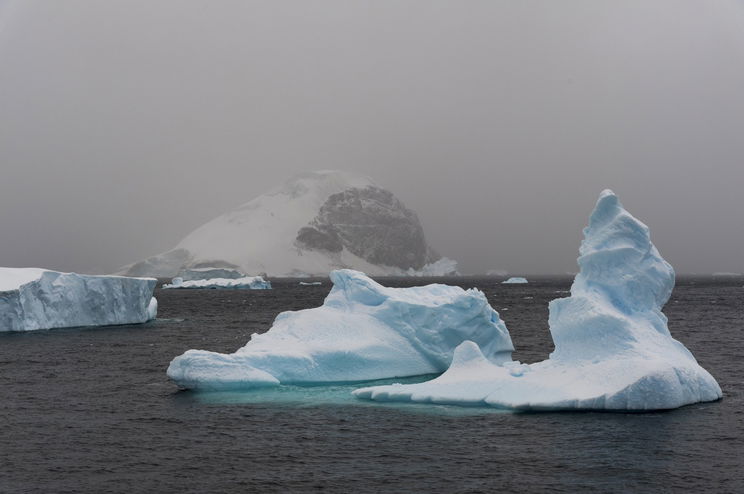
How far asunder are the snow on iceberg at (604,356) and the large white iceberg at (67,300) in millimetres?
31731

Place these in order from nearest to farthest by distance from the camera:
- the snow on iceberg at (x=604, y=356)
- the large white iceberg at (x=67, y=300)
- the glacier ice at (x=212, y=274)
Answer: the snow on iceberg at (x=604, y=356) → the large white iceberg at (x=67, y=300) → the glacier ice at (x=212, y=274)

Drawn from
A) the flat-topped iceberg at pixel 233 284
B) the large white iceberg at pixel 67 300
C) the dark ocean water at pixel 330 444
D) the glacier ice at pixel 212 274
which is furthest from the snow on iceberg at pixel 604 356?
the glacier ice at pixel 212 274

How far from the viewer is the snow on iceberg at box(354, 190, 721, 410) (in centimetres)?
2164

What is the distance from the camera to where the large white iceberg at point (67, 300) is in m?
48.6

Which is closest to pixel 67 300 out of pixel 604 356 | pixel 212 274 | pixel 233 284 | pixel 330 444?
pixel 330 444

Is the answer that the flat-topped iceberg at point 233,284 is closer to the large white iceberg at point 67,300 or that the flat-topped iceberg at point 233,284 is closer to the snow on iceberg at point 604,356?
the large white iceberg at point 67,300

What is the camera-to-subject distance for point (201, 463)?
17766 mm

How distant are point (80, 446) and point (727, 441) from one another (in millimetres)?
15770

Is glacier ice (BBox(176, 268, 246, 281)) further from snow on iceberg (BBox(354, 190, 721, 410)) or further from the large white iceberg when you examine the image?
snow on iceberg (BBox(354, 190, 721, 410))

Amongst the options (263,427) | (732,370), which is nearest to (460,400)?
(263,427)

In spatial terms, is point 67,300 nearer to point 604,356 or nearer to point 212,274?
point 604,356

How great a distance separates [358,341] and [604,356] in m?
9.96

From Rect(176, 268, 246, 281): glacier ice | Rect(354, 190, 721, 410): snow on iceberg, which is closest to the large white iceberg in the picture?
Rect(354, 190, 721, 410): snow on iceberg

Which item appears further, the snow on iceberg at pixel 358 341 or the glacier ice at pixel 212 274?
the glacier ice at pixel 212 274
